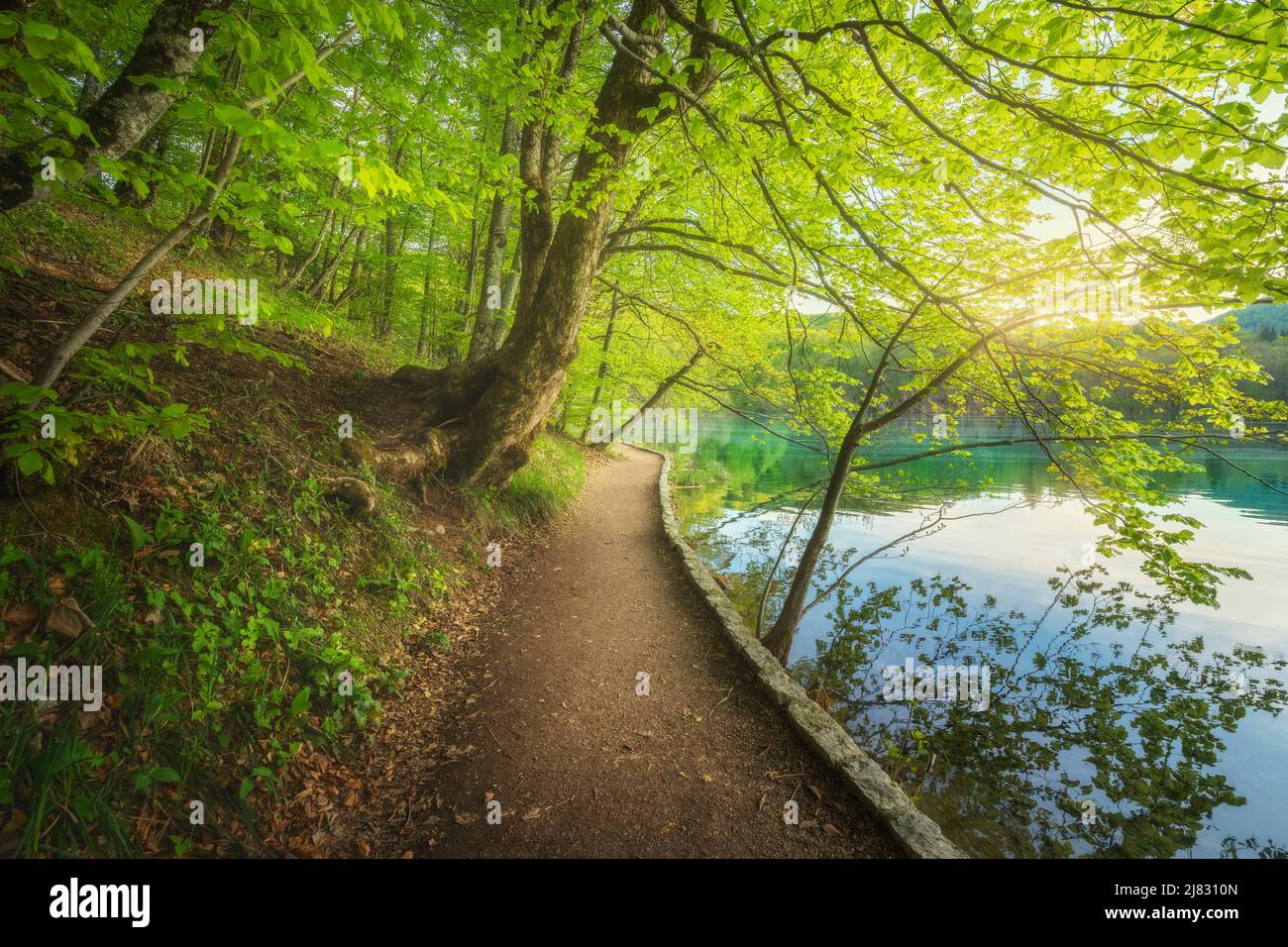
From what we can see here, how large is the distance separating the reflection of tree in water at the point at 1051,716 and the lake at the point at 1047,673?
3cm

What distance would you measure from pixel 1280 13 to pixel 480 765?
18.6ft

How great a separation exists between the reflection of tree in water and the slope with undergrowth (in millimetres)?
5516

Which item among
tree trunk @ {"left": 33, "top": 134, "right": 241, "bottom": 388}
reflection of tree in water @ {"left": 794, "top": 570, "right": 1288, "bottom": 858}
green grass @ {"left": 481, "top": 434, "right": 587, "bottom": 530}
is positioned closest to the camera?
tree trunk @ {"left": 33, "top": 134, "right": 241, "bottom": 388}

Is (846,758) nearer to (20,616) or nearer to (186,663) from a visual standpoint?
(186,663)

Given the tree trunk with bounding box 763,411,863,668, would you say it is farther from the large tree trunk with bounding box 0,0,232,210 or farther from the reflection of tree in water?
the large tree trunk with bounding box 0,0,232,210

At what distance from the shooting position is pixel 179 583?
317cm

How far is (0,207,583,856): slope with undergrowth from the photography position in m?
2.35

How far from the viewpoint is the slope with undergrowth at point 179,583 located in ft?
7.72

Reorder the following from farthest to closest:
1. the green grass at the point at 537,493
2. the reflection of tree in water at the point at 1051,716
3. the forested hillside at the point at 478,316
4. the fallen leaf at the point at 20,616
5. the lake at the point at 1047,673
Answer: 1. the green grass at the point at 537,493
2. the lake at the point at 1047,673
3. the reflection of tree in water at the point at 1051,716
4. the fallen leaf at the point at 20,616
5. the forested hillside at the point at 478,316

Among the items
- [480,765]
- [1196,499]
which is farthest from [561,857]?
[1196,499]

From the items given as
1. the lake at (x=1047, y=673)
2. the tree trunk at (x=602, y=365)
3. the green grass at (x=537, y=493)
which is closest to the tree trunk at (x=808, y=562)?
the lake at (x=1047, y=673)

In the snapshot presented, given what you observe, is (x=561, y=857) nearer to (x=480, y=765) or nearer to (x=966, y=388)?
(x=480, y=765)

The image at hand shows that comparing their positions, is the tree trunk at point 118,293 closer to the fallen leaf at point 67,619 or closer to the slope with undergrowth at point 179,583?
the slope with undergrowth at point 179,583

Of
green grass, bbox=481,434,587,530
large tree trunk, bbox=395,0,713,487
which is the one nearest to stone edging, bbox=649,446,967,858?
green grass, bbox=481,434,587,530
